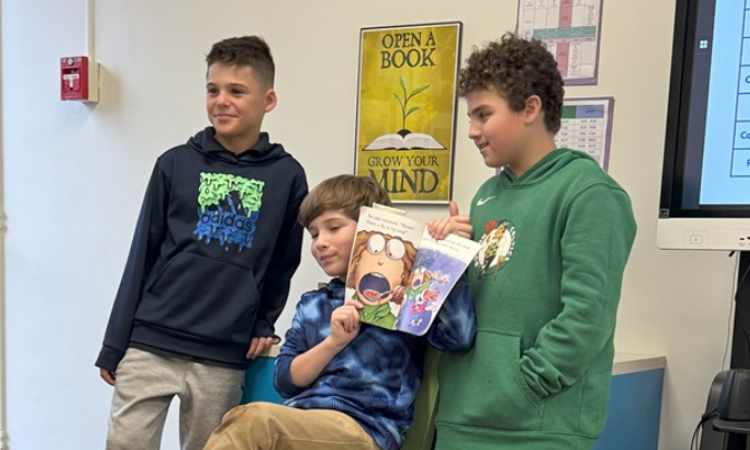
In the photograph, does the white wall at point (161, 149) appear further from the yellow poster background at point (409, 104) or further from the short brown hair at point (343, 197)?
the short brown hair at point (343, 197)

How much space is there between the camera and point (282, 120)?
7.29 ft

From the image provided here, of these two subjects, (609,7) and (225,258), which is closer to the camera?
(225,258)

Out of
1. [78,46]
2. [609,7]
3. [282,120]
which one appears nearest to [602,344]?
[609,7]

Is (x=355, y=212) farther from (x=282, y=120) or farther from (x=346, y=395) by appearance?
(x=282, y=120)

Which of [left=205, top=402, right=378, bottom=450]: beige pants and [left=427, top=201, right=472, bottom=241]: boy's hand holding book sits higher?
[left=427, top=201, right=472, bottom=241]: boy's hand holding book

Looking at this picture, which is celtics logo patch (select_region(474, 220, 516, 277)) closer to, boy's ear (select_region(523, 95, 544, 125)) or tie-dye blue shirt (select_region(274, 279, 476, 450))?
tie-dye blue shirt (select_region(274, 279, 476, 450))

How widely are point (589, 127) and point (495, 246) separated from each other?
724 millimetres

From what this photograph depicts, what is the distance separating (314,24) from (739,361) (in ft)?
4.84

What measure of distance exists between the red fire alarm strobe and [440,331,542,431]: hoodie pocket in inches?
72.2

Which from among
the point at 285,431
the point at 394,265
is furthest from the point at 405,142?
the point at 285,431

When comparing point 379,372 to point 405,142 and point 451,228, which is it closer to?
point 451,228

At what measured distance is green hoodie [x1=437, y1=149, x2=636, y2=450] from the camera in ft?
3.46

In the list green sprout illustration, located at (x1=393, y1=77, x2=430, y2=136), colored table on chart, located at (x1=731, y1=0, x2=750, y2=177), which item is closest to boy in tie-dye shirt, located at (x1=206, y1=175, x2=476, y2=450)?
colored table on chart, located at (x1=731, y1=0, x2=750, y2=177)

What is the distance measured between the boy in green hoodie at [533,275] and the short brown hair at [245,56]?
0.55 metres
